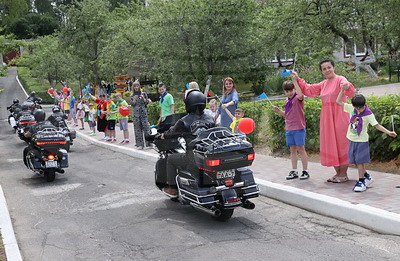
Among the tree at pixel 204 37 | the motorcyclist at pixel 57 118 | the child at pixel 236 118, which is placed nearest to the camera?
the child at pixel 236 118

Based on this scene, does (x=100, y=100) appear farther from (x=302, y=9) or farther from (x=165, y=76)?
(x=302, y=9)

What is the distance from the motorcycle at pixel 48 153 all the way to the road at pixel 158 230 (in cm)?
65

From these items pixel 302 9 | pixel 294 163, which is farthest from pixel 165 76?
pixel 294 163

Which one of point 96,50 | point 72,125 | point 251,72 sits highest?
point 96,50

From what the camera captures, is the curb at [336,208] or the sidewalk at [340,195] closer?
the curb at [336,208]

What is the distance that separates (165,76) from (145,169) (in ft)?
47.1

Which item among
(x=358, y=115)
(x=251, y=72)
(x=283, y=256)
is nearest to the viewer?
(x=283, y=256)

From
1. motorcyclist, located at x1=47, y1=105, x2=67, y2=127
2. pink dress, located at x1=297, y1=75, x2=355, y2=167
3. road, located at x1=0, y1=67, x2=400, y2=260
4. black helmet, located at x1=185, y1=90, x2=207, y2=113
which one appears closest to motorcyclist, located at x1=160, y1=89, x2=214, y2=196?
black helmet, located at x1=185, y1=90, x2=207, y2=113

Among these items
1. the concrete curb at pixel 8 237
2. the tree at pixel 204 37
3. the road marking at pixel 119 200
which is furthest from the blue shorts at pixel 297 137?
the tree at pixel 204 37

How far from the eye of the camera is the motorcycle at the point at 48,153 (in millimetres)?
10219

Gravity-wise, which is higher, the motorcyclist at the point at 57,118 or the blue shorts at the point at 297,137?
the motorcyclist at the point at 57,118

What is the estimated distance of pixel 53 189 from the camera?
9664mm

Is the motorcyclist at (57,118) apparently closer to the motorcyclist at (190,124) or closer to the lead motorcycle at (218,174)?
the motorcyclist at (190,124)

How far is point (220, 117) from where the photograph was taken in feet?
35.0
